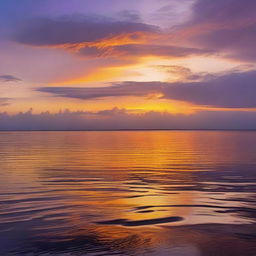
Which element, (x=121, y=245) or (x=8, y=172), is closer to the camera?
(x=121, y=245)

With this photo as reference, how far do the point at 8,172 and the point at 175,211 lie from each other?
1602cm

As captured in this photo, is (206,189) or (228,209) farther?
(206,189)

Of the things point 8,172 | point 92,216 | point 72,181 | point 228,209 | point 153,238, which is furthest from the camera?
point 8,172

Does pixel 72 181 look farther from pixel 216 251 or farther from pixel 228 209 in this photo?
pixel 216 251

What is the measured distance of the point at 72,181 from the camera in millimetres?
23531

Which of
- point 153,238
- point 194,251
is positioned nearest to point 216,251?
point 194,251

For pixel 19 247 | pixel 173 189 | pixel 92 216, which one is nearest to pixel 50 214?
pixel 92 216

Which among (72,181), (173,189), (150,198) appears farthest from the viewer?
(72,181)

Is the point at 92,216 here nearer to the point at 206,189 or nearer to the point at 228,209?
the point at 228,209

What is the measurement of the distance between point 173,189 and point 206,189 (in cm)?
170

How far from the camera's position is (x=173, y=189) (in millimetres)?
20547

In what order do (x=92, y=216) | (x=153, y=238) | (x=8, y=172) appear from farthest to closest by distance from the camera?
(x=8, y=172)
(x=92, y=216)
(x=153, y=238)

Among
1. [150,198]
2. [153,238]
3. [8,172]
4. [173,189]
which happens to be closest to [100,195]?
[150,198]

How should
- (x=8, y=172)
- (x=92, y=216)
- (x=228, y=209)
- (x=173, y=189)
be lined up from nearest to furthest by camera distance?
(x=92, y=216)
(x=228, y=209)
(x=173, y=189)
(x=8, y=172)
